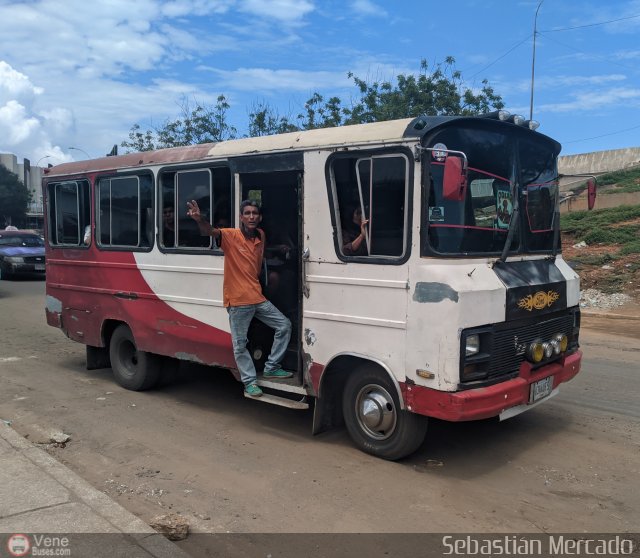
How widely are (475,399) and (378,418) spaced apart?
0.86 meters

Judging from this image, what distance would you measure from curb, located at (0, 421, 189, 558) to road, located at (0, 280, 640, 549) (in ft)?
0.83

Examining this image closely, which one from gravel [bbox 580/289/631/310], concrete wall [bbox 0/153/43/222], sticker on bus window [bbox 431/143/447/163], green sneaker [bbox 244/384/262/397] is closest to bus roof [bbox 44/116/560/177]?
sticker on bus window [bbox 431/143/447/163]

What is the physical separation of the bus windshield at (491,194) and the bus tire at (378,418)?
1.18 metres

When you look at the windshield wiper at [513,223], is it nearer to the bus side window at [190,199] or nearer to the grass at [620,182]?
the bus side window at [190,199]

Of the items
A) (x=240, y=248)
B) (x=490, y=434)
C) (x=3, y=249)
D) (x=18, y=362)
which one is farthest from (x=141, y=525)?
(x=3, y=249)

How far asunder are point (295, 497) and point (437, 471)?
1171 mm

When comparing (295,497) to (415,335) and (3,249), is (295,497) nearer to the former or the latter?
(415,335)

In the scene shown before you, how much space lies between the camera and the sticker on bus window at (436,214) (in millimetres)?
4137

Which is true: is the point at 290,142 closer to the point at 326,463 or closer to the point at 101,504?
the point at 326,463

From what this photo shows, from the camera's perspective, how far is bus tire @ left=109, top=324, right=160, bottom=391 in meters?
6.73

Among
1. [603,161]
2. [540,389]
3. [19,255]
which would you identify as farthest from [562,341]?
[603,161]

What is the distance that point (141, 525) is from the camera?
3361mm

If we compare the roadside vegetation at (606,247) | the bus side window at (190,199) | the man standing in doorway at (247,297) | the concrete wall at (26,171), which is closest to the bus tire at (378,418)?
the man standing in doorway at (247,297)

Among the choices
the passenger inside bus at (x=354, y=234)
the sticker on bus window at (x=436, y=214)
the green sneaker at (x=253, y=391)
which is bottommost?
the green sneaker at (x=253, y=391)
